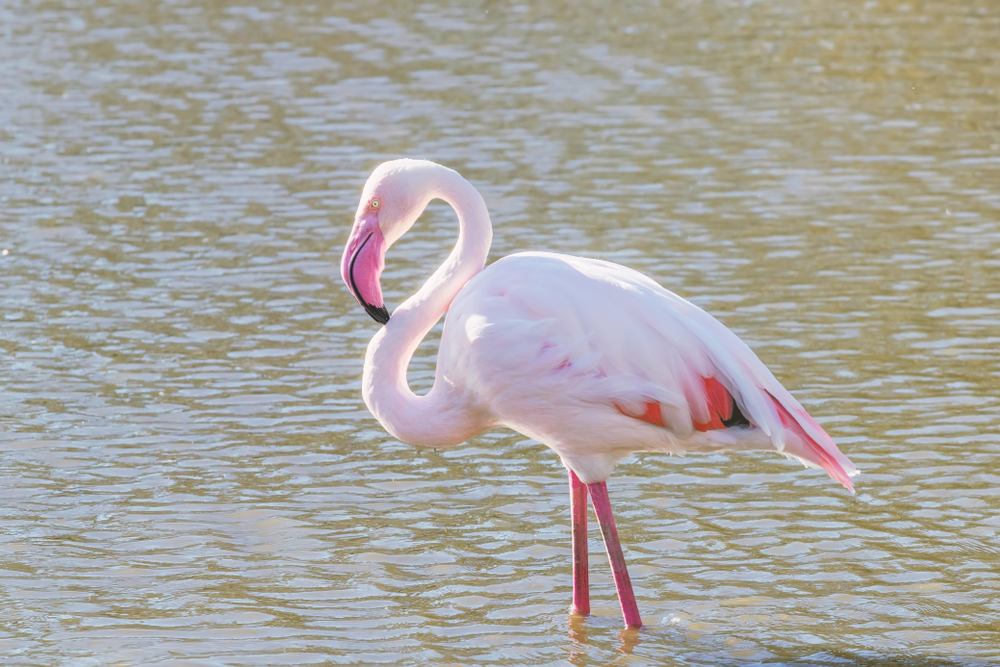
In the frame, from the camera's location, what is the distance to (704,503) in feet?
21.6

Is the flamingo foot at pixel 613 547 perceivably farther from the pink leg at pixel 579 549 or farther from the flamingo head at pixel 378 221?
the flamingo head at pixel 378 221

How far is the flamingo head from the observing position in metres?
5.47

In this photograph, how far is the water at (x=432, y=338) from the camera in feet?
18.5

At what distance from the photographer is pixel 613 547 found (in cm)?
543

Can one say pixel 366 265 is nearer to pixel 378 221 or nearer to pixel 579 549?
pixel 378 221

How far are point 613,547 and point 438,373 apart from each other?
35.5 inches

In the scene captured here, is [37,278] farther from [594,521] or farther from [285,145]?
[594,521]

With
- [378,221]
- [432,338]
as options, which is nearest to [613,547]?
[378,221]

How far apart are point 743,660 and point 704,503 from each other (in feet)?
4.40

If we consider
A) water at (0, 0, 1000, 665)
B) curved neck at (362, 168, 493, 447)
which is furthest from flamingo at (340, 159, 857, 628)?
water at (0, 0, 1000, 665)

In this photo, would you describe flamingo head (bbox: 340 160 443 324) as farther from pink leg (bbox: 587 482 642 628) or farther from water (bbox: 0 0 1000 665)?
water (bbox: 0 0 1000 665)

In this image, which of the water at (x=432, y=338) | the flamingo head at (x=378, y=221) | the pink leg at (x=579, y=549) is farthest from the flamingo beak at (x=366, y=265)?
the water at (x=432, y=338)

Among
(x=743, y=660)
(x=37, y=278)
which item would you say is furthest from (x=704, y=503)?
(x=37, y=278)

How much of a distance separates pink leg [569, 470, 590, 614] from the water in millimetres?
103
